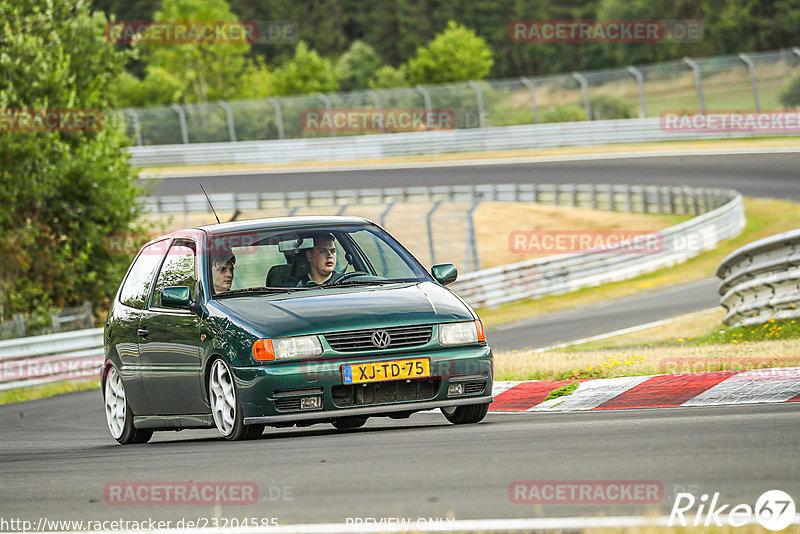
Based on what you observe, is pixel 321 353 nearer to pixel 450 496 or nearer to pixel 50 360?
pixel 450 496

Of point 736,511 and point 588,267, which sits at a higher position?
point 736,511

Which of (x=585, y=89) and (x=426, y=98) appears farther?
(x=426, y=98)

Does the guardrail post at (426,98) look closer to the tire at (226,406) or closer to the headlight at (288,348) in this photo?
the tire at (226,406)

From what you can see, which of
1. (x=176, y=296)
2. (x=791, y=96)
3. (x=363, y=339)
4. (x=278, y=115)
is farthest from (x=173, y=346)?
(x=791, y=96)

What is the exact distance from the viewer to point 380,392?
756 centimetres

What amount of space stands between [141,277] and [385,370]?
8.84 ft

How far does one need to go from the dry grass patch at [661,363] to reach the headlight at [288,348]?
306cm

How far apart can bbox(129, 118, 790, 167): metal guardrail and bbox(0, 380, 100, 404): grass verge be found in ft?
104

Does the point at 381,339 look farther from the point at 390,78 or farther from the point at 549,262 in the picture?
the point at 390,78

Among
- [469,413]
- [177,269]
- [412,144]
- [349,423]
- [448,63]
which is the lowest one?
[412,144]

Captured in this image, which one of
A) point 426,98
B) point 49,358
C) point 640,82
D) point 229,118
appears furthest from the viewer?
point 229,118

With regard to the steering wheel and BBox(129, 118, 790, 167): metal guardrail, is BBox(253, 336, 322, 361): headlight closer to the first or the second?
the steering wheel

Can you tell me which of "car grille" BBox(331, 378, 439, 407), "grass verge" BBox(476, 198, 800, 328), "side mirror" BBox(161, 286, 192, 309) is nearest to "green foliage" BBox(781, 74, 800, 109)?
"grass verge" BBox(476, 198, 800, 328)

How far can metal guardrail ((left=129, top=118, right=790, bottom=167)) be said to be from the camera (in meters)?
46.8
